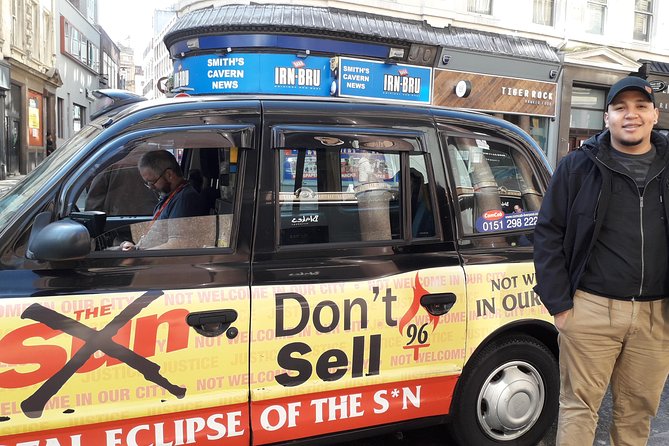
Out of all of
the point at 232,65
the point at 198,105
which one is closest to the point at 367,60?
the point at 232,65

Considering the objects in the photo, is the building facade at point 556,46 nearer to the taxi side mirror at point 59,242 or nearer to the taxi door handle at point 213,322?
the taxi door handle at point 213,322

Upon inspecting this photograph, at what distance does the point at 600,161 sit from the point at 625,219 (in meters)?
0.28

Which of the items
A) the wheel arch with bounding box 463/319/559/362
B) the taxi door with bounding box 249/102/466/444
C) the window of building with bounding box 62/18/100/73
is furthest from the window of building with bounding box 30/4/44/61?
the wheel arch with bounding box 463/319/559/362

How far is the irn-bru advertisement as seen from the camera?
2.21 metres

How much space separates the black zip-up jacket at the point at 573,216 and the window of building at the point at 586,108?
15.3 m

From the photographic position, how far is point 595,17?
16.4m

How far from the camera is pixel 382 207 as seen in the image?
9.72 feet

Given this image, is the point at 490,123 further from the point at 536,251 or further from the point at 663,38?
the point at 663,38

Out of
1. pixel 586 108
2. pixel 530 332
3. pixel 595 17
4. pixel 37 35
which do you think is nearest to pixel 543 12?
pixel 595 17

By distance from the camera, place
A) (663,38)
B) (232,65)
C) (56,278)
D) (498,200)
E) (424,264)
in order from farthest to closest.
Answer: (663,38)
(232,65)
(498,200)
(424,264)
(56,278)

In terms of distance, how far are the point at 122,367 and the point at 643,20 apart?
1930 centimetres

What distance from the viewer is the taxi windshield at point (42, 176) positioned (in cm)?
243

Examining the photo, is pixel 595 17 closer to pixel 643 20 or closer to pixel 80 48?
pixel 643 20

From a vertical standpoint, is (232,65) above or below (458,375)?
above
